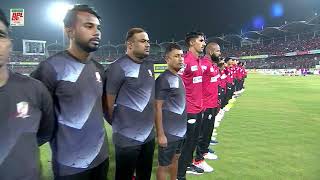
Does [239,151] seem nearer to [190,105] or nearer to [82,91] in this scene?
[190,105]

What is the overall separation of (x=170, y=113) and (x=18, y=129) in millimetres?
3171

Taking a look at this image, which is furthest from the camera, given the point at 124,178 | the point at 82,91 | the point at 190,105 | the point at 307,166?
the point at 307,166

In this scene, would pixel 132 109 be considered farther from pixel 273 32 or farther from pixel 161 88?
pixel 273 32

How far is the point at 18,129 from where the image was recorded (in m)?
2.40

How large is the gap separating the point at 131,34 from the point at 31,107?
2.29 metres

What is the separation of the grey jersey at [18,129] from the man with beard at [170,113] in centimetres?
263

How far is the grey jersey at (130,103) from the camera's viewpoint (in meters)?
4.27

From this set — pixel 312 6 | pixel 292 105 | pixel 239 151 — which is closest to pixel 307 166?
pixel 239 151

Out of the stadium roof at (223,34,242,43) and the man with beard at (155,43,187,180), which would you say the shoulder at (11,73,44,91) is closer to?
the man with beard at (155,43,187,180)

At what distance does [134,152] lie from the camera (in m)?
4.29

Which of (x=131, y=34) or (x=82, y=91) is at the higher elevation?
(x=131, y=34)

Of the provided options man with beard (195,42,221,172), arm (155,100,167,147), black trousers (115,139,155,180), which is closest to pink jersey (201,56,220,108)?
man with beard (195,42,221,172)

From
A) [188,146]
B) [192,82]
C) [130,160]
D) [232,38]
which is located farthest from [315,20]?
[130,160]

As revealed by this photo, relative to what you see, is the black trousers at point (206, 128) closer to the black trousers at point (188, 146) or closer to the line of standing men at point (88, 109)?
the black trousers at point (188, 146)
